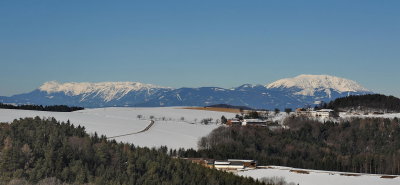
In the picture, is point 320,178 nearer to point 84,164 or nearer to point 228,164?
point 228,164

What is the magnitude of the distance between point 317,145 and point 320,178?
189 feet

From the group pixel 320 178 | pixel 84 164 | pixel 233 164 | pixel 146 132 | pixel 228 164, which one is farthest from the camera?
pixel 146 132

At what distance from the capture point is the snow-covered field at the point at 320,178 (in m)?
108

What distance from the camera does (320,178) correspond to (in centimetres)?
11256

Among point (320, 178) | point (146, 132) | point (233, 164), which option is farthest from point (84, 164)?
point (146, 132)

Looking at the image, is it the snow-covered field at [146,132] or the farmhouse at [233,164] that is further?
the snow-covered field at [146,132]

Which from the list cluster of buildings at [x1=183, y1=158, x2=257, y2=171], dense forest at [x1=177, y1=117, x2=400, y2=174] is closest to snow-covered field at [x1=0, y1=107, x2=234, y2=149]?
dense forest at [x1=177, y1=117, x2=400, y2=174]

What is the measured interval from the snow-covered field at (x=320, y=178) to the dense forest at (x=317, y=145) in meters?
14.7

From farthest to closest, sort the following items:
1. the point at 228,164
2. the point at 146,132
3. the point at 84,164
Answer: the point at 146,132 → the point at 228,164 → the point at 84,164

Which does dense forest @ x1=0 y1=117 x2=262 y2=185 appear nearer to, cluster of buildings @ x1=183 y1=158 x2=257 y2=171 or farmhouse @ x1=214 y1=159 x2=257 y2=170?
cluster of buildings @ x1=183 y1=158 x2=257 y2=171

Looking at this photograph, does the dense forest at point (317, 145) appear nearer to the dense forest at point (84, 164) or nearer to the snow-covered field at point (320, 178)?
the snow-covered field at point (320, 178)

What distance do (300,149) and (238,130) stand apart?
2346 cm

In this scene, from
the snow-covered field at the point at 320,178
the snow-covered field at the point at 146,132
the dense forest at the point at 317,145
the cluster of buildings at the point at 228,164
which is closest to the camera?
the snow-covered field at the point at 320,178

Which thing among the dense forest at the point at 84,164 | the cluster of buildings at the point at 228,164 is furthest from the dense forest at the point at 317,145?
the dense forest at the point at 84,164
